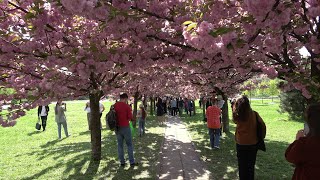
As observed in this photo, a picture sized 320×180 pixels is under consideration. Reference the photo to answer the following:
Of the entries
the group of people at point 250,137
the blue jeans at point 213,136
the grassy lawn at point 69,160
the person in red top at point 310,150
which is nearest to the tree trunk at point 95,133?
the grassy lawn at point 69,160

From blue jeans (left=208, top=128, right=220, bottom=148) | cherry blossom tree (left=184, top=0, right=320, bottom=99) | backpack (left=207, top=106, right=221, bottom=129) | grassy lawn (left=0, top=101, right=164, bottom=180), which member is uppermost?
cherry blossom tree (left=184, top=0, right=320, bottom=99)

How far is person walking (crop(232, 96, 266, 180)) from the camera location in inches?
241

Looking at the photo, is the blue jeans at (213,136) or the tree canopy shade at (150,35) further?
the blue jeans at (213,136)

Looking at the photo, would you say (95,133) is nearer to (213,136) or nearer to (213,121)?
(213,121)

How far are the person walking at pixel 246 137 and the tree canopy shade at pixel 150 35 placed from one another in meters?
0.87

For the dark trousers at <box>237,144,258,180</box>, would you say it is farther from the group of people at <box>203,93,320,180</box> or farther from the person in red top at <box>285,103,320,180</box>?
the person in red top at <box>285,103,320,180</box>

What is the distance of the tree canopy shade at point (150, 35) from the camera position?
12.9 feet

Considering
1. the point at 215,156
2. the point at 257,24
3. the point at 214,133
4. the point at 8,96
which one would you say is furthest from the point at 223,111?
the point at 257,24

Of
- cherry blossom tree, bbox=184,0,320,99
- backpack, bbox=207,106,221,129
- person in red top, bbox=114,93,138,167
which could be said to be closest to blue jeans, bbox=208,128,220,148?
backpack, bbox=207,106,221,129

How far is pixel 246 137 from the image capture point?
6137 mm

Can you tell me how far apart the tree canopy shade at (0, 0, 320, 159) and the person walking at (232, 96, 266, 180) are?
2.87ft

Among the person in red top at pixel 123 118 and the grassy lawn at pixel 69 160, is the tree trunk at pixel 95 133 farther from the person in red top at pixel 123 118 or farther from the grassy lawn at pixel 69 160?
the person in red top at pixel 123 118

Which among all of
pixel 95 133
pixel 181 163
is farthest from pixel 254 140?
pixel 95 133

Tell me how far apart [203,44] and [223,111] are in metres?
14.1
